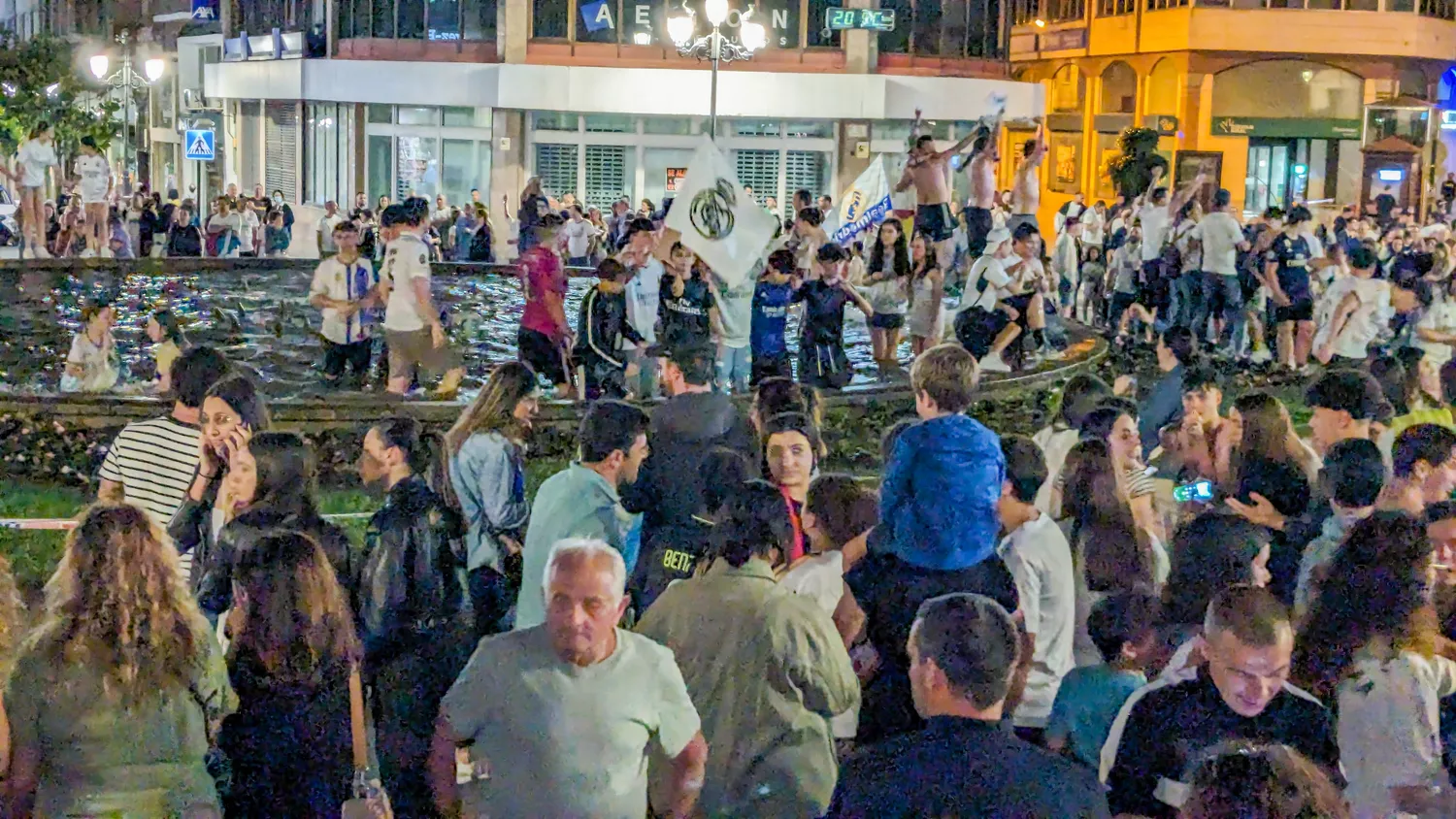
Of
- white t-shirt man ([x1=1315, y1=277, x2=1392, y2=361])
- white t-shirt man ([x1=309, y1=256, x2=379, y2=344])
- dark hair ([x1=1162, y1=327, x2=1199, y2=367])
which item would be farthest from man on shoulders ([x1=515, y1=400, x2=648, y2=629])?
white t-shirt man ([x1=1315, y1=277, x2=1392, y2=361])

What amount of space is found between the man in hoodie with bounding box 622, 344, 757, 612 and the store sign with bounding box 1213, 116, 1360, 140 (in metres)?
40.3

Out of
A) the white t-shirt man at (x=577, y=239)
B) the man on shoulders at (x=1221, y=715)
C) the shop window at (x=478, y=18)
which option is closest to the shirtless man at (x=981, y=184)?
the man on shoulders at (x=1221, y=715)

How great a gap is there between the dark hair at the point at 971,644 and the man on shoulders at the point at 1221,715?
1.87ft

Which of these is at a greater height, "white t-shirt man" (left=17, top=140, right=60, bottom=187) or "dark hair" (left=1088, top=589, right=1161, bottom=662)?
"white t-shirt man" (left=17, top=140, right=60, bottom=187)

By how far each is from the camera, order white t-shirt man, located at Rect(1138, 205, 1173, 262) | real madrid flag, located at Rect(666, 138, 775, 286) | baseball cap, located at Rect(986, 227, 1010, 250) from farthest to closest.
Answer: white t-shirt man, located at Rect(1138, 205, 1173, 262) < baseball cap, located at Rect(986, 227, 1010, 250) < real madrid flag, located at Rect(666, 138, 775, 286)

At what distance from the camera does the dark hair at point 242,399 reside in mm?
6234

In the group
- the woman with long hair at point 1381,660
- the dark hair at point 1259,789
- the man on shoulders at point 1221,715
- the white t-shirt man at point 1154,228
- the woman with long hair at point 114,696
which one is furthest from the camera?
the white t-shirt man at point 1154,228

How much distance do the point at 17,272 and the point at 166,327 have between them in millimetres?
13168

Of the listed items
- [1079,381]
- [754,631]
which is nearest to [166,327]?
[1079,381]

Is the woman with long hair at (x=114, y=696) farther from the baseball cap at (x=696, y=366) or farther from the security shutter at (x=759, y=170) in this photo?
the security shutter at (x=759, y=170)

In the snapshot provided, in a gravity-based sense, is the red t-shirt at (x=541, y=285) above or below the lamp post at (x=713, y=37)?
below

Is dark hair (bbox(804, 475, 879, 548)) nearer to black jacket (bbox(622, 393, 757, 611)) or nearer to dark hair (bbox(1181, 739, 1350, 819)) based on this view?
black jacket (bbox(622, 393, 757, 611))

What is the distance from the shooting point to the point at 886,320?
15.6m

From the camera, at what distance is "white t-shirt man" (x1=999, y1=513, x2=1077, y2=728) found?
17.9ft
